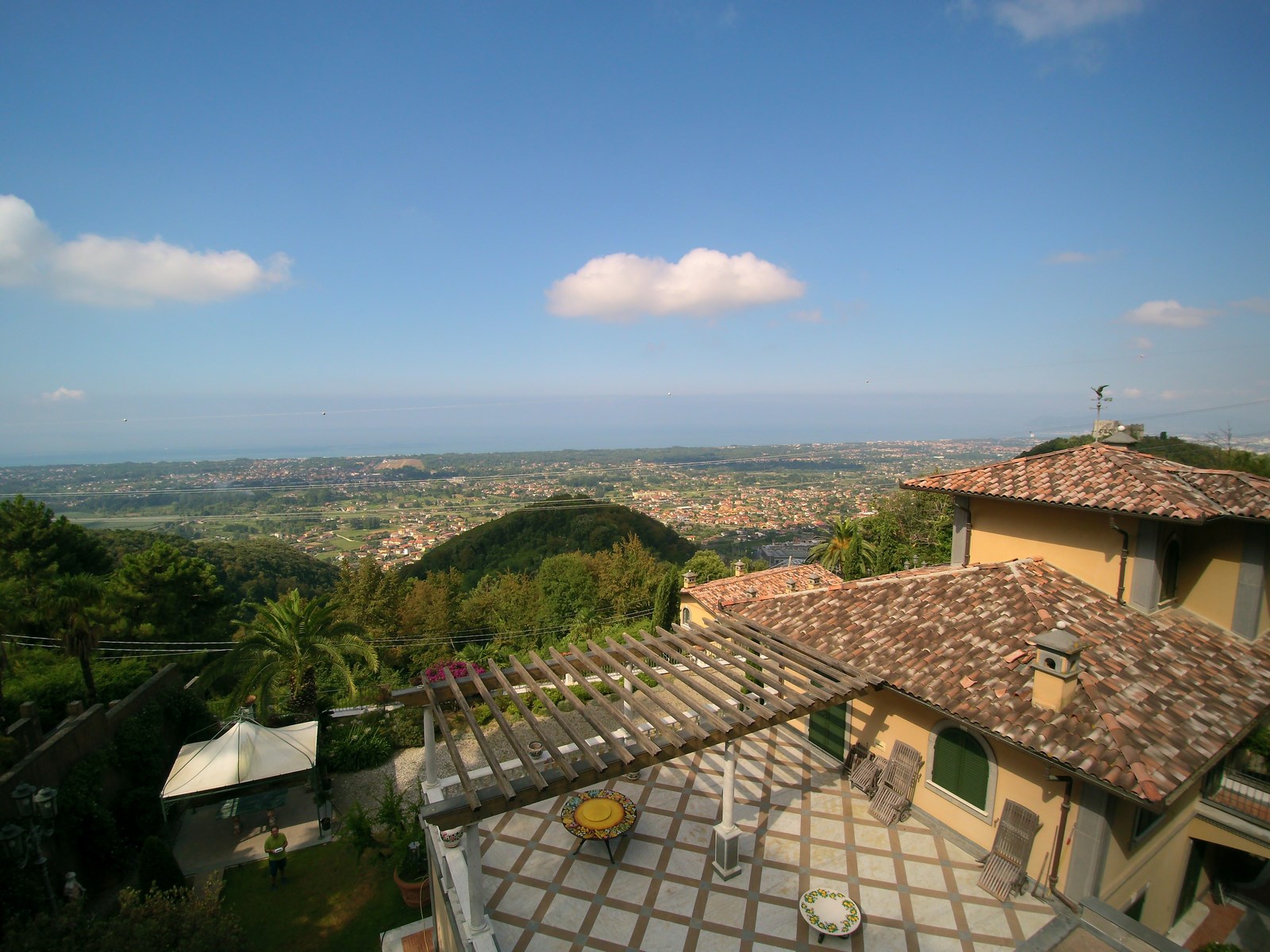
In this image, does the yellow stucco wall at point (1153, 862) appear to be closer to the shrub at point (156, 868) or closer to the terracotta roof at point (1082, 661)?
the terracotta roof at point (1082, 661)

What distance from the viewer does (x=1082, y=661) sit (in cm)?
769

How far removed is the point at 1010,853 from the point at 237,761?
566 inches

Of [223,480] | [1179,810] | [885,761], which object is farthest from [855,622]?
[223,480]

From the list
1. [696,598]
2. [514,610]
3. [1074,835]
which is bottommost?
[514,610]

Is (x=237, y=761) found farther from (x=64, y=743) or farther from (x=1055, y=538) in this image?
(x=1055, y=538)

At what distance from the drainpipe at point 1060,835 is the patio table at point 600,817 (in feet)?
18.1

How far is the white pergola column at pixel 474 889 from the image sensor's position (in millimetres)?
6152

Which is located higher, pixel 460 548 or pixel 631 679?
pixel 631 679

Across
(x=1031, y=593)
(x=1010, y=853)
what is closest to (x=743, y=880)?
(x=1010, y=853)

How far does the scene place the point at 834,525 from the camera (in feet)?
99.1

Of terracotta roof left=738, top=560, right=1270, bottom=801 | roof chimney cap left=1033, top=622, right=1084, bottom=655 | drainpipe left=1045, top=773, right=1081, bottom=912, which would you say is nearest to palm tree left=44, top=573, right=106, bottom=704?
terracotta roof left=738, top=560, right=1270, bottom=801

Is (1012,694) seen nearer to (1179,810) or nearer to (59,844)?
(1179,810)

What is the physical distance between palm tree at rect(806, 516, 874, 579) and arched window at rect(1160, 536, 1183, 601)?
1697cm

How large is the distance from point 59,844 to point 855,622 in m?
15.2
